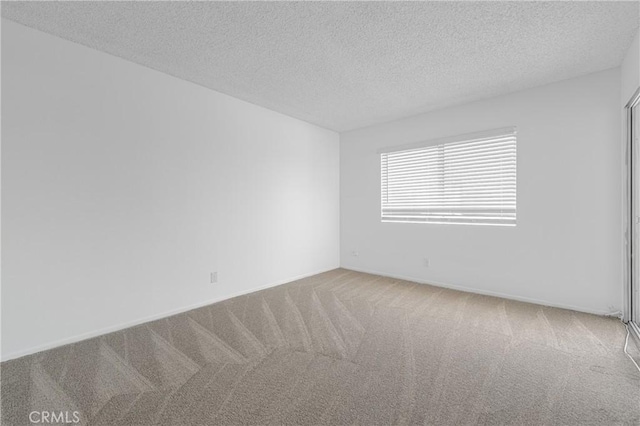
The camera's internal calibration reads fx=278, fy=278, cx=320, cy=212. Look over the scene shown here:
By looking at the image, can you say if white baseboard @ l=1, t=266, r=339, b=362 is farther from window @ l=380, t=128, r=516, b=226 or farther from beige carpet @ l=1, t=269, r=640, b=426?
window @ l=380, t=128, r=516, b=226

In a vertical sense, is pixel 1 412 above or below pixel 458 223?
below

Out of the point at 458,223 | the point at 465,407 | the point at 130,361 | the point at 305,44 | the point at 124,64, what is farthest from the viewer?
the point at 458,223

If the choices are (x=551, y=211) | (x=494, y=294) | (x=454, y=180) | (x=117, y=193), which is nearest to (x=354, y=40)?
(x=454, y=180)

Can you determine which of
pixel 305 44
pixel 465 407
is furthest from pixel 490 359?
pixel 305 44

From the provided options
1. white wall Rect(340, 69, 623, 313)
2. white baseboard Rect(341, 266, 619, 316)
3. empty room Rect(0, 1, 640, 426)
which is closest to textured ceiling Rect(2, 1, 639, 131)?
empty room Rect(0, 1, 640, 426)

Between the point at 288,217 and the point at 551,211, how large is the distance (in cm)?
335

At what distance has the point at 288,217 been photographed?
434cm

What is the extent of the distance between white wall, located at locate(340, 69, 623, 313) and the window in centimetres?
12

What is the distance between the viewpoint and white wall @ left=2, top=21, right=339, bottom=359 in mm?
2172

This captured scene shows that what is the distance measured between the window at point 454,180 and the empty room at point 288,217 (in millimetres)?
30

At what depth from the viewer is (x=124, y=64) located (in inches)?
106

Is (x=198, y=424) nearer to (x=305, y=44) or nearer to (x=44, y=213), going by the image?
(x=44, y=213)

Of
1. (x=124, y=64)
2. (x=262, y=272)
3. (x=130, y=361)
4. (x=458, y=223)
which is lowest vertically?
(x=130, y=361)

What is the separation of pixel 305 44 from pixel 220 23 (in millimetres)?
704
